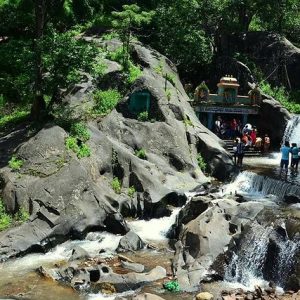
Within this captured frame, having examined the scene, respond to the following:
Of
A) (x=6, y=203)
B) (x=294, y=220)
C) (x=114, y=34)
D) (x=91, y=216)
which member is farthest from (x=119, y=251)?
(x=114, y=34)

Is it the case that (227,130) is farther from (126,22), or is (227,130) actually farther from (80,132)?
(80,132)

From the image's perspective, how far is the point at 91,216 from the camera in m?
21.5

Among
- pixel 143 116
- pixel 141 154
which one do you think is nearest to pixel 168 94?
pixel 143 116

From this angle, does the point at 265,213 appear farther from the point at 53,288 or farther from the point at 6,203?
the point at 6,203

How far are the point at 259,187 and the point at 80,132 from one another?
10.3m

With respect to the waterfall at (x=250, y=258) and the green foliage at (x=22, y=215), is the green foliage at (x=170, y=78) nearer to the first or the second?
the green foliage at (x=22, y=215)

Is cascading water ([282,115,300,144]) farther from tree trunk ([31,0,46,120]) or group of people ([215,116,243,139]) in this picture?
tree trunk ([31,0,46,120])

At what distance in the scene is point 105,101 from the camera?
96.8 ft

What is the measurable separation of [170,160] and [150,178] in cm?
310

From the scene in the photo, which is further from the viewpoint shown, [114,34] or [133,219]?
[114,34]

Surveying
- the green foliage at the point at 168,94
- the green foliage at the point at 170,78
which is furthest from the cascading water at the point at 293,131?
the green foliage at the point at 168,94

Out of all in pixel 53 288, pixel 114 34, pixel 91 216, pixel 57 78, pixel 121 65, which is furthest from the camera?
pixel 114 34

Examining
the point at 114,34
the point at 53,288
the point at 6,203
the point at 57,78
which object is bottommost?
the point at 53,288

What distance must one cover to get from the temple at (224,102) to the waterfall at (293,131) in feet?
9.41
